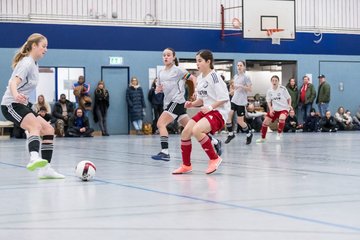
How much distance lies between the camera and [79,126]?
26562 mm

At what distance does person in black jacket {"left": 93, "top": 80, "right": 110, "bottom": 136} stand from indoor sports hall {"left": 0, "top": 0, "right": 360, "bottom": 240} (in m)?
0.37

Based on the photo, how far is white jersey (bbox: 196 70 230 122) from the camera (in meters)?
9.96

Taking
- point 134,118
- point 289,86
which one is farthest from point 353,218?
point 289,86

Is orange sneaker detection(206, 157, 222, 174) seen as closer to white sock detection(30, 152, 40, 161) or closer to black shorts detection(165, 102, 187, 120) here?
white sock detection(30, 152, 40, 161)

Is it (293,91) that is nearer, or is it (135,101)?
(135,101)

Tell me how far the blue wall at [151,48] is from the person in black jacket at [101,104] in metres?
1.03

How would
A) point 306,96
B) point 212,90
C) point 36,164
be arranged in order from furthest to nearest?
point 306,96, point 212,90, point 36,164

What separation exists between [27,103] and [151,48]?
20.9 metres

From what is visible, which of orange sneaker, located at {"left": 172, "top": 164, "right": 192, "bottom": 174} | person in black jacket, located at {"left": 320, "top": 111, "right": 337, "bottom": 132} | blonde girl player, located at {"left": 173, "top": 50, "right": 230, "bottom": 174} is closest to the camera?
blonde girl player, located at {"left": 173, "top": 50, "right": 230, "bottom": 174}

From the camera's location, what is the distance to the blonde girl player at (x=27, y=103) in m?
8.94

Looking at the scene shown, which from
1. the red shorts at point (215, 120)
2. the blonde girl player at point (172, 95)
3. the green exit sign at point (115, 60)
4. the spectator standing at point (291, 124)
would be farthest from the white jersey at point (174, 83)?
the spectator standing at point (291, 124)

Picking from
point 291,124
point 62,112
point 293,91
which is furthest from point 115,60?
point 293,91

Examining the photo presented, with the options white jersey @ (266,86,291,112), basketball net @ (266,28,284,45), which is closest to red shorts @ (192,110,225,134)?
white jersey @ (266,86,291,112)

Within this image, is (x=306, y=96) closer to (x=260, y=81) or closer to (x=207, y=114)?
(x=260, y=81)
